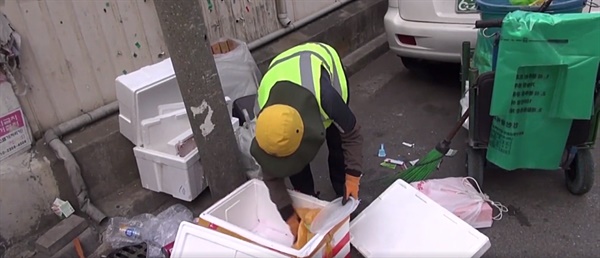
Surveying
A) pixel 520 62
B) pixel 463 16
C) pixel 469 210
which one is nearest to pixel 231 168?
pixel 469 210

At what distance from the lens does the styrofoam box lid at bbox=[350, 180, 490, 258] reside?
92.4 inches

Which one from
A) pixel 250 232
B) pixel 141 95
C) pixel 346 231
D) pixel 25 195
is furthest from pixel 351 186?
pixel 25 195

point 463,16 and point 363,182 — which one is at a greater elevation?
point 463,16

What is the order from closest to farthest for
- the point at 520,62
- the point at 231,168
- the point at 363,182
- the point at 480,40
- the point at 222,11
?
the point at 520,62 < the point at 231,168 < the point at 480,40 < the point at 363,182 < the point at 222,11

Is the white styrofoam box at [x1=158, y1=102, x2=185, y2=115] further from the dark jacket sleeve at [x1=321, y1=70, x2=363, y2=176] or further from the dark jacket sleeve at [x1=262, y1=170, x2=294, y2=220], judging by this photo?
the dark jacket sleeve at [x1=321, y1=70, x2=363, y2=176]

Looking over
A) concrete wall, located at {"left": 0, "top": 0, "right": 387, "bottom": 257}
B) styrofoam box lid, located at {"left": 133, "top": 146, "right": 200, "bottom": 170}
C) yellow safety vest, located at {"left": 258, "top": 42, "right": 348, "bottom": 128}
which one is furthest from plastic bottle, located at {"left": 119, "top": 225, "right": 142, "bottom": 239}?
yellow safety vest, located at {"left": 258, "top": 42, "right": 348, "bottom": 128}

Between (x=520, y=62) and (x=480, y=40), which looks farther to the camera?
(x=480, y=40)

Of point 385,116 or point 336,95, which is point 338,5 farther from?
point 336,95

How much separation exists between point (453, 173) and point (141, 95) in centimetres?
200

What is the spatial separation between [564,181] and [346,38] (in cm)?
275

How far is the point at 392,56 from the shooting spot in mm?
5559

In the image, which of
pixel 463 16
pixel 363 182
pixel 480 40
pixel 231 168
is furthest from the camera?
pixel 463 16

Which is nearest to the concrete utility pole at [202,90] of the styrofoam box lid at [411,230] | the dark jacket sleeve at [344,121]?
the dark jacket sleeve at [344,121]

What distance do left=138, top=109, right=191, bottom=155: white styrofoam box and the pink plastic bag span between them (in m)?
1.44
